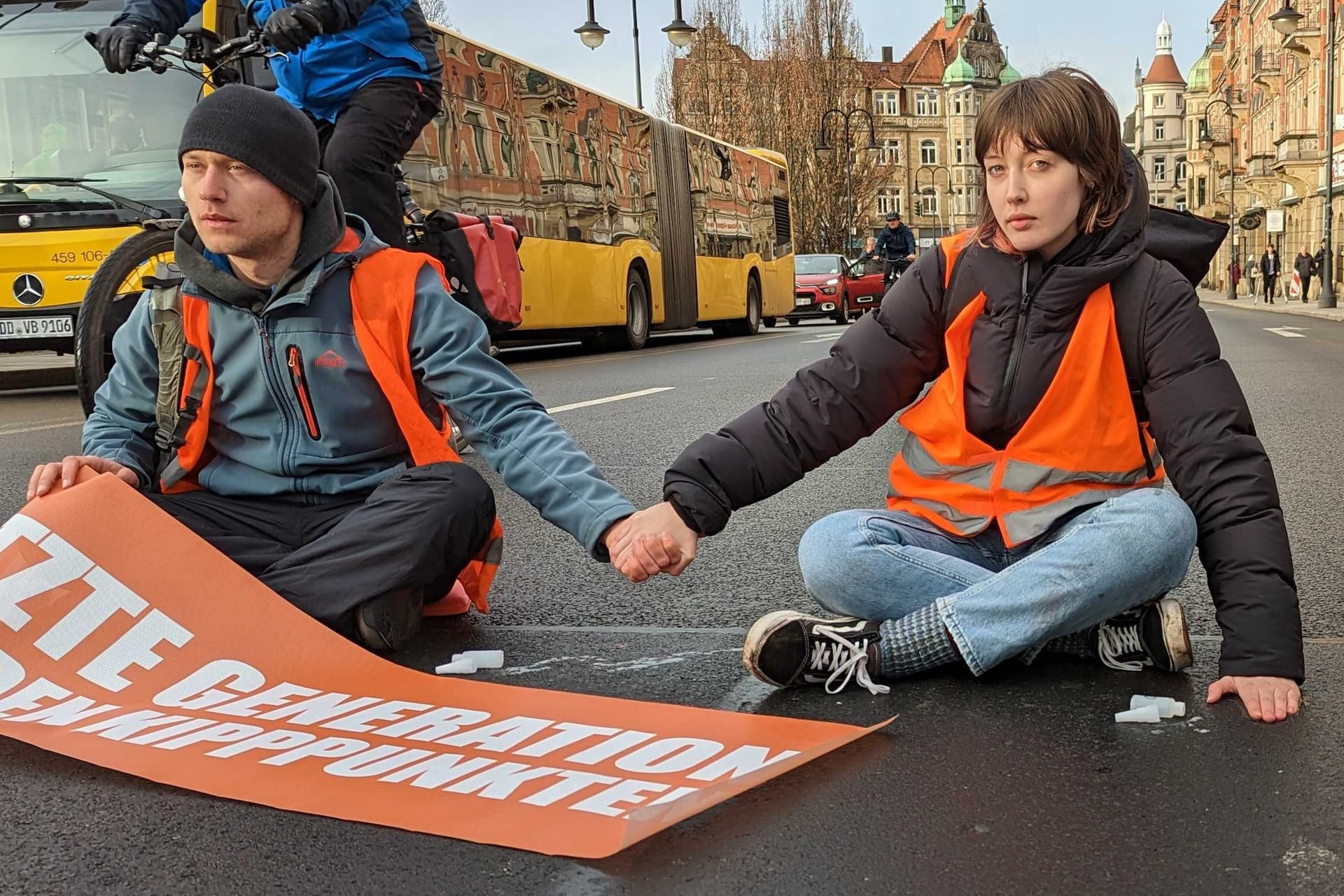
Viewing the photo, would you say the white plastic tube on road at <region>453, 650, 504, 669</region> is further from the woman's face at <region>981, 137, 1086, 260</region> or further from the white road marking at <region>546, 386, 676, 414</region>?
the white road marking at <region>546, 386, 676, 414</region>

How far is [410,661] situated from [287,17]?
8.15 feet

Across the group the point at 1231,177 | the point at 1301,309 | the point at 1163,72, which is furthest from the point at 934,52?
the point at 1301,309

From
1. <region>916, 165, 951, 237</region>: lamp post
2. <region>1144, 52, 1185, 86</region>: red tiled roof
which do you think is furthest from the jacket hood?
<region>1144, 52, 1185, 86</region>: red tiled roof

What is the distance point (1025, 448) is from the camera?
2.95 metres

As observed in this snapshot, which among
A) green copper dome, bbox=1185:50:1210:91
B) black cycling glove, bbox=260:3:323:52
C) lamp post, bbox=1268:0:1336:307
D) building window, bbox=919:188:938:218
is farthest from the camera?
building window, bbox=919:188:938:218

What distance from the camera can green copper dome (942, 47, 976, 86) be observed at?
425 ft

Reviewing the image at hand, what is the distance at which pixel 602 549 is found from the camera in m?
3.01

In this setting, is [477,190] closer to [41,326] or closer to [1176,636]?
[41,326]

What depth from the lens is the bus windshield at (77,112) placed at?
11.0 m

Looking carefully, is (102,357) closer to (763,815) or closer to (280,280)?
(280,280)

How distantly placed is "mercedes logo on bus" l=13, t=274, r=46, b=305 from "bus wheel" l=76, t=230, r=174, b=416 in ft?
20.0

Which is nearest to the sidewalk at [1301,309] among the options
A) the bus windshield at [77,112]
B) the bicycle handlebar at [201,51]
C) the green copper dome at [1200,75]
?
the bus windshield at [77,112]

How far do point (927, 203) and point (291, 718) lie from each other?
13337 cm

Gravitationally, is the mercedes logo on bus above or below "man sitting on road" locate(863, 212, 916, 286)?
above
